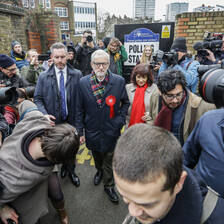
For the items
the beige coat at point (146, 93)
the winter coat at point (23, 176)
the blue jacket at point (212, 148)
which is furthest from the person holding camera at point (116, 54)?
the blue jacket at point (212, 148)

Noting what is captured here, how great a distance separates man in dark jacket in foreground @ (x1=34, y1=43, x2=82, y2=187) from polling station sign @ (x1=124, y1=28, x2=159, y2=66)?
2.74m

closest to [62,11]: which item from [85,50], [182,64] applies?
[85,50]

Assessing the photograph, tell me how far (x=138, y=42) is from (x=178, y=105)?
3.50 metres

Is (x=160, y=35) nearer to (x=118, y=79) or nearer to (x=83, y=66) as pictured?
(x=83, y=66)

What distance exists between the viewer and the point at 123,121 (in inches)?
96.5

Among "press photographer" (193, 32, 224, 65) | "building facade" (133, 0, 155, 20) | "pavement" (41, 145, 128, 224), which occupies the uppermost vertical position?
"building facade" (133, 0, 155, 20)

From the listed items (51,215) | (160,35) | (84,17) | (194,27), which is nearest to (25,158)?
(51,215)

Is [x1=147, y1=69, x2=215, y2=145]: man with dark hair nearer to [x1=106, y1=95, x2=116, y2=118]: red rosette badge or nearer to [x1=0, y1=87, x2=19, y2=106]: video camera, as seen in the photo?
[x1=106, y1=95, x2=116, y2=118]: red rosette badge

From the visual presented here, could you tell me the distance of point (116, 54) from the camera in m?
4.43

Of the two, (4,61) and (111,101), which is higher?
(4,61)

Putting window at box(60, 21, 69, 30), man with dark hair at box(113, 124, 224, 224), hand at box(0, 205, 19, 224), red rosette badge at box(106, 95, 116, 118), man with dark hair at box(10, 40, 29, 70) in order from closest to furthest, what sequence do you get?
man with dark hair at box(113, 124, 224, 224) < hand at box(0, 205, 19, 224) < red rosette badge at box(106, 95, 116, 118) < man with dark hair at box(10, 40, 29, 70) < window at box(60, 21, 69, 30)

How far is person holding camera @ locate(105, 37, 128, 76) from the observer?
4.28 metres

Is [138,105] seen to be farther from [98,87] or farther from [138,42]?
[138,42]

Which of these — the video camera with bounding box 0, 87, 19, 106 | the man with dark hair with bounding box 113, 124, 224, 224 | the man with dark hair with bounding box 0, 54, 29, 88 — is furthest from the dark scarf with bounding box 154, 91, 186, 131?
the man with dark hair with bounding box 0, 54, 29, 88
